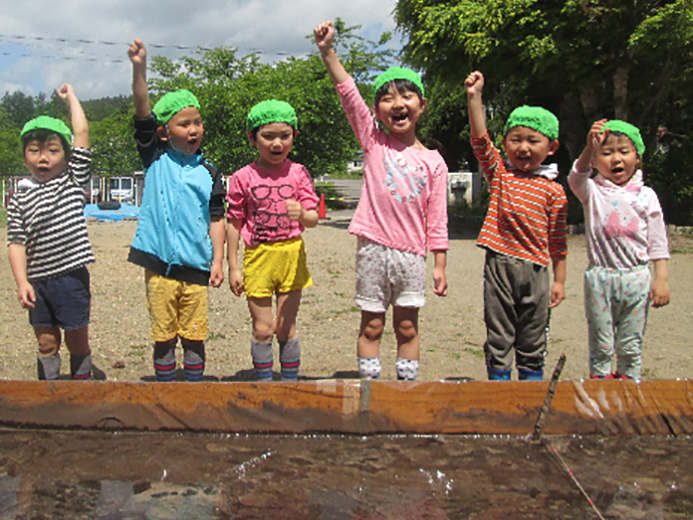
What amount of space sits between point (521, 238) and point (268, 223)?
1.29 metres

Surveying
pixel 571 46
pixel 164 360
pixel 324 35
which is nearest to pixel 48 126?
pixel 164 360

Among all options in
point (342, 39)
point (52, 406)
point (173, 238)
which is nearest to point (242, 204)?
point (173, 238)

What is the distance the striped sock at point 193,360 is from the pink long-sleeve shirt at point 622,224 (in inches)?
82.3

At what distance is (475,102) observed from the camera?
11.0 ft

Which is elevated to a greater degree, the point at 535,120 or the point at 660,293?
the point at 535,120

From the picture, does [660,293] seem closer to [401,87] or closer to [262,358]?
[401,87]

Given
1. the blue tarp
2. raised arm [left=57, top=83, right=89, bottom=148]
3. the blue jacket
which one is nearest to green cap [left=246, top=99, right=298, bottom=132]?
the blue jacket

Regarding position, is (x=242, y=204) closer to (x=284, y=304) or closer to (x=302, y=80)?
(x=284, y=304)

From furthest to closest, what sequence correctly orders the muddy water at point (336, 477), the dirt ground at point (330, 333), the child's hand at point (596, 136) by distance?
1. the dirt ground at point (330, 333)
2. the child's hand at point (596, 136)
3. the muddy water at point (336, 477)

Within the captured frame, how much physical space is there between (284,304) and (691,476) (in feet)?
6.60

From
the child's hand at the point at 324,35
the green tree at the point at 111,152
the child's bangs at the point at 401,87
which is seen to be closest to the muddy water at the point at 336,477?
the child's bangs at the point at 401,87

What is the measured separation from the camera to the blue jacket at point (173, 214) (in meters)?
3.38

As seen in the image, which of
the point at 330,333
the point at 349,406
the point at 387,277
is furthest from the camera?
the point at 330,333

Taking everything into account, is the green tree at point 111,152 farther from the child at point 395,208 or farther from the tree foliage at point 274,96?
the child at point 395,208
